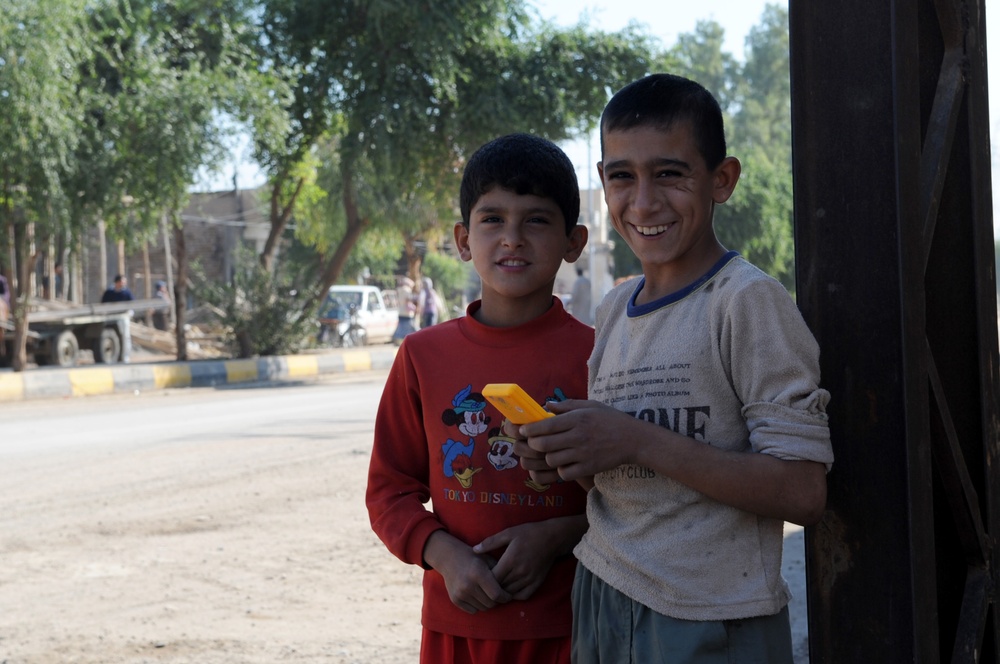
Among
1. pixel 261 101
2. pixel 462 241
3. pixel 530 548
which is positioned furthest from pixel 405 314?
pixel 530 548

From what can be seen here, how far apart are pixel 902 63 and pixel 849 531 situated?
0.82m

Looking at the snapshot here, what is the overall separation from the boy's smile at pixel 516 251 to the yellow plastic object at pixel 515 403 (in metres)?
0.54

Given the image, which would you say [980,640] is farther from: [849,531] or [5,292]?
[5,292]

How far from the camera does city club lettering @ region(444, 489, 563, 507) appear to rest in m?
2.13

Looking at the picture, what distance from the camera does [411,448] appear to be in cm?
227

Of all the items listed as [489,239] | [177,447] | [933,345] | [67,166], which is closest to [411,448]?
[489,239]

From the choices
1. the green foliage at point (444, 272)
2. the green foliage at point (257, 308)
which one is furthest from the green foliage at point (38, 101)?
the green foliage at point (444, 272)

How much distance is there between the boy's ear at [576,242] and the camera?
232cm

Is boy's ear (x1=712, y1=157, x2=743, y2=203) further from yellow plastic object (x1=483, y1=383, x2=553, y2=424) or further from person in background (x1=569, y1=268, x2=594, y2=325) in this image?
person in background (x1=569, y1=268, x2=594, y2=325)

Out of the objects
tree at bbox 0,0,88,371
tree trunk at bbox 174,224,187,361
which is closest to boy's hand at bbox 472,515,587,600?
tree at bbox 0,0,88,371

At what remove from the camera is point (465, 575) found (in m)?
2.04

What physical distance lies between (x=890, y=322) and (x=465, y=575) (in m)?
0.87

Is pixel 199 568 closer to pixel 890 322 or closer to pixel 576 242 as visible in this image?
pixel 576 242

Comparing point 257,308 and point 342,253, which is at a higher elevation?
point 342,253
